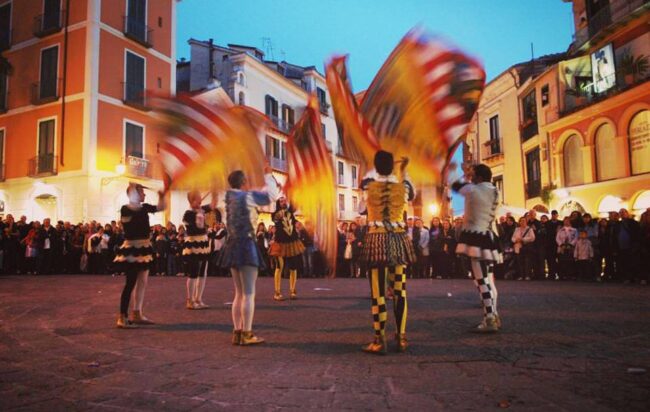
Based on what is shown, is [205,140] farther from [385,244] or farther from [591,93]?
[591,93]

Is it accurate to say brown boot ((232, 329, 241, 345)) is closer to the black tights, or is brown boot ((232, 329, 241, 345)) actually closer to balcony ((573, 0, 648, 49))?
the black tights

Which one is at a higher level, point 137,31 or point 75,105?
point 137,31

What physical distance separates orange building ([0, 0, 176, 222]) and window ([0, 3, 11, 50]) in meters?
0.06

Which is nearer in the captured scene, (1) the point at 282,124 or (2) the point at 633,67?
(2) the point at 633,67

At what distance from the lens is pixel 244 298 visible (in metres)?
5.55

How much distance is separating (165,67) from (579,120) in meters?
22.3

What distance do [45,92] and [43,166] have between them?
12.5ft

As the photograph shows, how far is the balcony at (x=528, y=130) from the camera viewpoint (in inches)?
1074

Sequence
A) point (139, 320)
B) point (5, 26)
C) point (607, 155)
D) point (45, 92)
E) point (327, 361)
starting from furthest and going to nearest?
1. point (5, 26)
2. point (45, 92)
3. point (607, 155)
4. point (139, 320)
5. point (327, 361)

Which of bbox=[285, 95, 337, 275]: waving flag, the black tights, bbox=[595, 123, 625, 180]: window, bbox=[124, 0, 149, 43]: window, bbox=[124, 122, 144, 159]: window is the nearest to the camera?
the black tights

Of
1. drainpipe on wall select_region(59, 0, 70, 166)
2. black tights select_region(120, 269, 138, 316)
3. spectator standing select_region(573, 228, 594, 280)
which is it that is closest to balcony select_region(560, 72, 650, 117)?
spectator standing select_region(573, 228, 594, 280)

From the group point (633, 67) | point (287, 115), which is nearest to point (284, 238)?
point (633, 67)

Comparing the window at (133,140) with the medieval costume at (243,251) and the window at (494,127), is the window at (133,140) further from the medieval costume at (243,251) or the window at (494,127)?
the window at (494,127)

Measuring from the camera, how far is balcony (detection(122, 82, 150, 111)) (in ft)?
80.6
